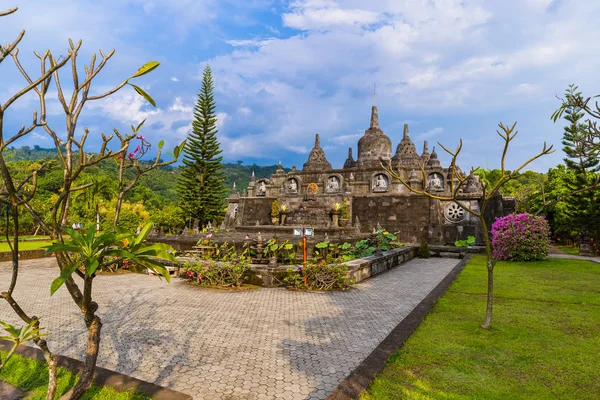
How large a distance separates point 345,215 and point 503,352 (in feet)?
59.9

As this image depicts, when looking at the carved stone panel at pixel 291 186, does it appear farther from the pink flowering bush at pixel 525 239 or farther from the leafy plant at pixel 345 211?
the pink flowering bush at pixel 525 239

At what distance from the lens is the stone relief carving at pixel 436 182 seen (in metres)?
22.4

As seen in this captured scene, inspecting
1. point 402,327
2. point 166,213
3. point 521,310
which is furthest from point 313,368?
point 166,213

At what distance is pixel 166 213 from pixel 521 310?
24.0m

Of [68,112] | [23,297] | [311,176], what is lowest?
[23,297]

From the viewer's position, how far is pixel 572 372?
349 cm

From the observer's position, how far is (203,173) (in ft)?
85.5

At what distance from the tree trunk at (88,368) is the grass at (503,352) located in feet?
7.22

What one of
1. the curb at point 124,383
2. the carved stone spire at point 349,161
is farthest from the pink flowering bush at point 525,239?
the carved stone spire at point 349,161

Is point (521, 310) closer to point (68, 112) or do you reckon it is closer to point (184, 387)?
point (184, 387)

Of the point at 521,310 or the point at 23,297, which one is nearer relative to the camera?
the point at 521,310

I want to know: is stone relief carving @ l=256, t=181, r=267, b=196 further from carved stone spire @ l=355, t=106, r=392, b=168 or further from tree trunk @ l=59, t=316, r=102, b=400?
tree trunk @ l=59, t=316, r=102, b=400

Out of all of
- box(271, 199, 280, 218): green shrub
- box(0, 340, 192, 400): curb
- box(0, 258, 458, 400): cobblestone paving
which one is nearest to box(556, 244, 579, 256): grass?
box(0, 258, 458, 400): cobblestone paving

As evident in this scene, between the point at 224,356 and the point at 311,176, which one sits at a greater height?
the point at 311,176
